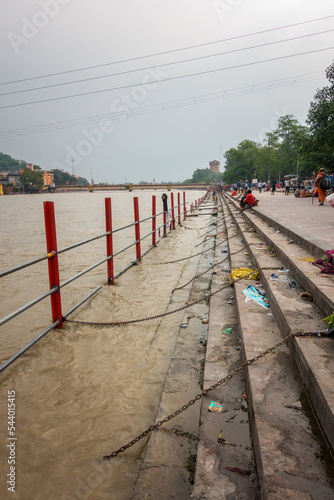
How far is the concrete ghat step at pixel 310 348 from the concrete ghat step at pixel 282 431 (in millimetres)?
84

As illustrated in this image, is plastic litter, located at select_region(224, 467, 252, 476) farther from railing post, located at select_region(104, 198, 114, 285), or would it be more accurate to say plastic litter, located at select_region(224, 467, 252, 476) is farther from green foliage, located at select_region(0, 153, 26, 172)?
green foliage, located at select_region(0, 153, 26, 172)

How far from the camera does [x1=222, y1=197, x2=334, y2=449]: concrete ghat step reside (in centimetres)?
173

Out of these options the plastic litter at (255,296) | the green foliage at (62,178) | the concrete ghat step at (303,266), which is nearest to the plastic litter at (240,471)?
the concrete ghat step at (303,266)

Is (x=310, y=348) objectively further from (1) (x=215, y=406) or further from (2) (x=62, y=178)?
(2) (x=62, y=178)

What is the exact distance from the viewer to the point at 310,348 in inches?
87.5

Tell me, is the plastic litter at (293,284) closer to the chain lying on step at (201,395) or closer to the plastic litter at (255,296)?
the plastic litter at (255,296)

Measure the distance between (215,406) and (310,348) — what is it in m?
0.78

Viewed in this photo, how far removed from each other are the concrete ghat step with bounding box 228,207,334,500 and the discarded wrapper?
214 millimetres

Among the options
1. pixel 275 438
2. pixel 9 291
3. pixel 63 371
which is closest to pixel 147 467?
pixel 275 438

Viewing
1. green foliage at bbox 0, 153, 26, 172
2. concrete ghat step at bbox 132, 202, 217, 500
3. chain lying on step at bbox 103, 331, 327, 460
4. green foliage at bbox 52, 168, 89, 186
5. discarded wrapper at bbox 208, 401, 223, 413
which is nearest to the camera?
concrete ghat step at bbox 132, 202, 217, 500

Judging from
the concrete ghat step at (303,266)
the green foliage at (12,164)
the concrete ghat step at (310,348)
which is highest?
the green foliage at (12,164)

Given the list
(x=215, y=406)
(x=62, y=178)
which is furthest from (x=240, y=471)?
(x=62, y=178)

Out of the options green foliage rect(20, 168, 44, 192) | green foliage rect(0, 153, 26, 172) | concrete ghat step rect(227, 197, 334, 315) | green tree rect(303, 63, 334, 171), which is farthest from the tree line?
green foliage rect(0, 153, 26, 172)

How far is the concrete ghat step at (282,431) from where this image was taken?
145cm
